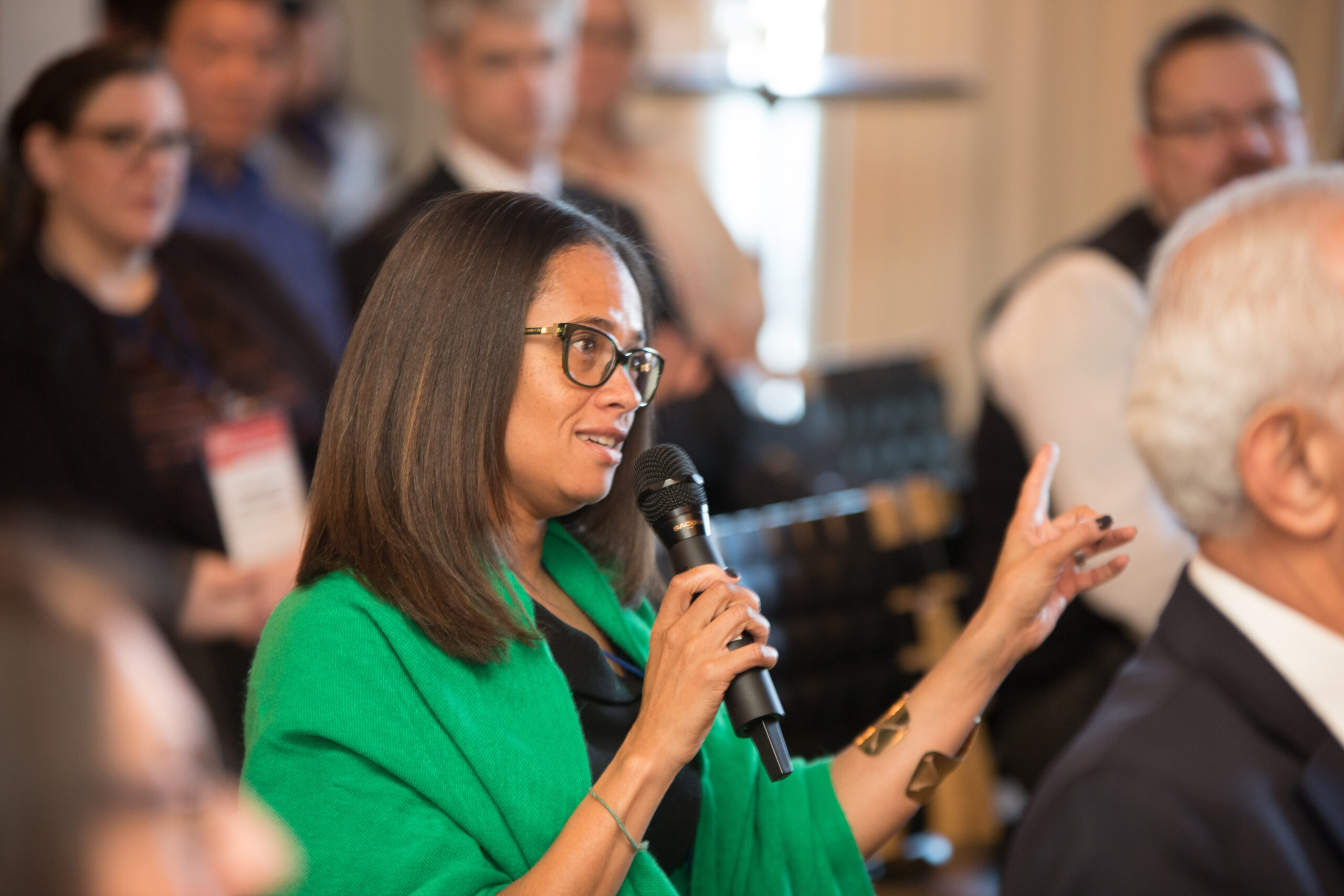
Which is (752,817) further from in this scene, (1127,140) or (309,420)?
(1127,140)

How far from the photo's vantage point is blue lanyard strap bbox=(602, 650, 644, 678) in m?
1.46

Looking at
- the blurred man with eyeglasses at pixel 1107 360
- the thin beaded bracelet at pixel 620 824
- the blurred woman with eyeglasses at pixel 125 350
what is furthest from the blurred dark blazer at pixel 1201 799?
the blurred woman with eyeglasses at pixel 125 350

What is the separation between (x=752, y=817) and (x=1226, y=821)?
1.67ft

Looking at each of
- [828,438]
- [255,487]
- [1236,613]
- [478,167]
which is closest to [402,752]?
[1236,613]

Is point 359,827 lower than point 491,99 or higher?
lower

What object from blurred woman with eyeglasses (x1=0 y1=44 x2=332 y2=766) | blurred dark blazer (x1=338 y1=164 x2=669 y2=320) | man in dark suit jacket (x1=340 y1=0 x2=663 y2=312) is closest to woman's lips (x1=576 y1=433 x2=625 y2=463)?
blurred woman with eyeglasses (x1=0 y1=44 x2=332 y2=766)

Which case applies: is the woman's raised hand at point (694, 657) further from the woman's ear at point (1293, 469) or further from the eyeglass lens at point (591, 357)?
the woman's ear at point (1293, 469)

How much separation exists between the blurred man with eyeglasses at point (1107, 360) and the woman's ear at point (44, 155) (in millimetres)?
1857

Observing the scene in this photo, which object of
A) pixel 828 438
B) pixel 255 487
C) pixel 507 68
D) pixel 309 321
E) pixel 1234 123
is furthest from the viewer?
pixel 828 438

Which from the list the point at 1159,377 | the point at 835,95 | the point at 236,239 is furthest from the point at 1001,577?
the point at 835,95

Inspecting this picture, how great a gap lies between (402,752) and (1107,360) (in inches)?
71.3

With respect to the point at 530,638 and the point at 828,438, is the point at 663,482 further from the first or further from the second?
the point at 828,438

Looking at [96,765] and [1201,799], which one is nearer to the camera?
[96,765]

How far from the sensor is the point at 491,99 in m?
3.01
